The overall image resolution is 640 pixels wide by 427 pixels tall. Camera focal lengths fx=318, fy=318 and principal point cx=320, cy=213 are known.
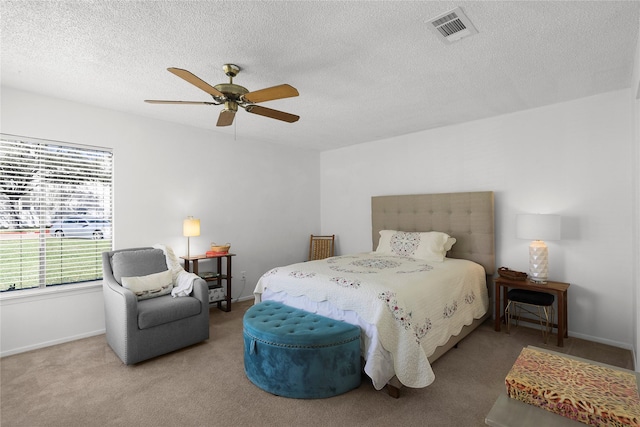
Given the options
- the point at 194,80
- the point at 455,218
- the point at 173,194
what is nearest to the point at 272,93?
the point at 194,80

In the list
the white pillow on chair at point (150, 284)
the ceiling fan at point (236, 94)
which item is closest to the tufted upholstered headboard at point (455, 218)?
the ceiling fan at point (236, 94)

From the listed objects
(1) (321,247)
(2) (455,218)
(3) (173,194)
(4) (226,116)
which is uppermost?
(4) (226,116)

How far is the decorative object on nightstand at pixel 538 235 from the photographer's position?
3184mm

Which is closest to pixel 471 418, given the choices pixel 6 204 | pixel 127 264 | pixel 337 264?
pixel 337 264

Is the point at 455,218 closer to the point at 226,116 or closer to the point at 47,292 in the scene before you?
the point at 226,116

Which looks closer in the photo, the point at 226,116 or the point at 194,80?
the point at 194,80

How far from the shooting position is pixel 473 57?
245cm

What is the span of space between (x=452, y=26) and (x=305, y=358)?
2398mm

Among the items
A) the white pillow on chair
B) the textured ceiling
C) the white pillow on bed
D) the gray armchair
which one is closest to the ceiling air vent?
the textured ceiling

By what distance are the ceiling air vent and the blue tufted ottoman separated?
2.12m

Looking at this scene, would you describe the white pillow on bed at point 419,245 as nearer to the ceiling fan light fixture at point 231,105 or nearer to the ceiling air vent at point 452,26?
the ceiling air vent at point 452,26

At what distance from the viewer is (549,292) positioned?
3219 millimetres

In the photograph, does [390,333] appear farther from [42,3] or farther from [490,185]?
[42,3]

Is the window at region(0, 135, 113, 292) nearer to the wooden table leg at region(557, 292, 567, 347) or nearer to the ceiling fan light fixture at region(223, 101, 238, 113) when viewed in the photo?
the ceiling fan light fixture at region(223, 101, 238, 113)
